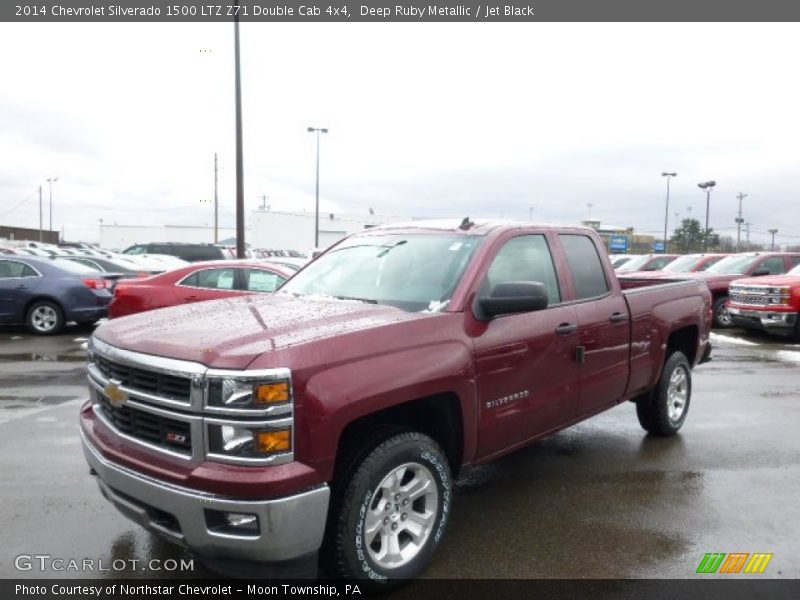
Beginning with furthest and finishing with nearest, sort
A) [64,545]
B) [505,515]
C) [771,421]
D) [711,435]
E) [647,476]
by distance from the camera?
[771,421] → [711,435] → [647,476] → [505,515] → [64,545]

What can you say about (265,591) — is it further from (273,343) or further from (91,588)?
(273,343)

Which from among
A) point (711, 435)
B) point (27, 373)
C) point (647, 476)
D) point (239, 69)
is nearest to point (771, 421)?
point (711, 435)

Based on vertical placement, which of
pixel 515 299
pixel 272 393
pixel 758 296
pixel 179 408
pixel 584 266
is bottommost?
pixel 758 296

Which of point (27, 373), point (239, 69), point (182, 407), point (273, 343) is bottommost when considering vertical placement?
point (27, 373)

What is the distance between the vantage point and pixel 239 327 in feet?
10.3

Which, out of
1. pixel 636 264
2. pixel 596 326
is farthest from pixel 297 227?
pixel 596 326

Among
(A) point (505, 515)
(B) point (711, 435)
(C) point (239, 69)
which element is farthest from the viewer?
(C) point (239, 69)

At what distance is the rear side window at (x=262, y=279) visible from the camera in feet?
32.7

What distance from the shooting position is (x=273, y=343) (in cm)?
281

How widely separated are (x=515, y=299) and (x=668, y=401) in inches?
122

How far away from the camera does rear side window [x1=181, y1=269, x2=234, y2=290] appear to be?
9.70m

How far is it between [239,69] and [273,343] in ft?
49.6

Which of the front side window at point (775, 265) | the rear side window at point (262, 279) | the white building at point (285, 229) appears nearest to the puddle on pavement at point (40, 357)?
the rear side window at point (262, 279)

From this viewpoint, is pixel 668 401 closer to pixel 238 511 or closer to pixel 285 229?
pixel 238 511
